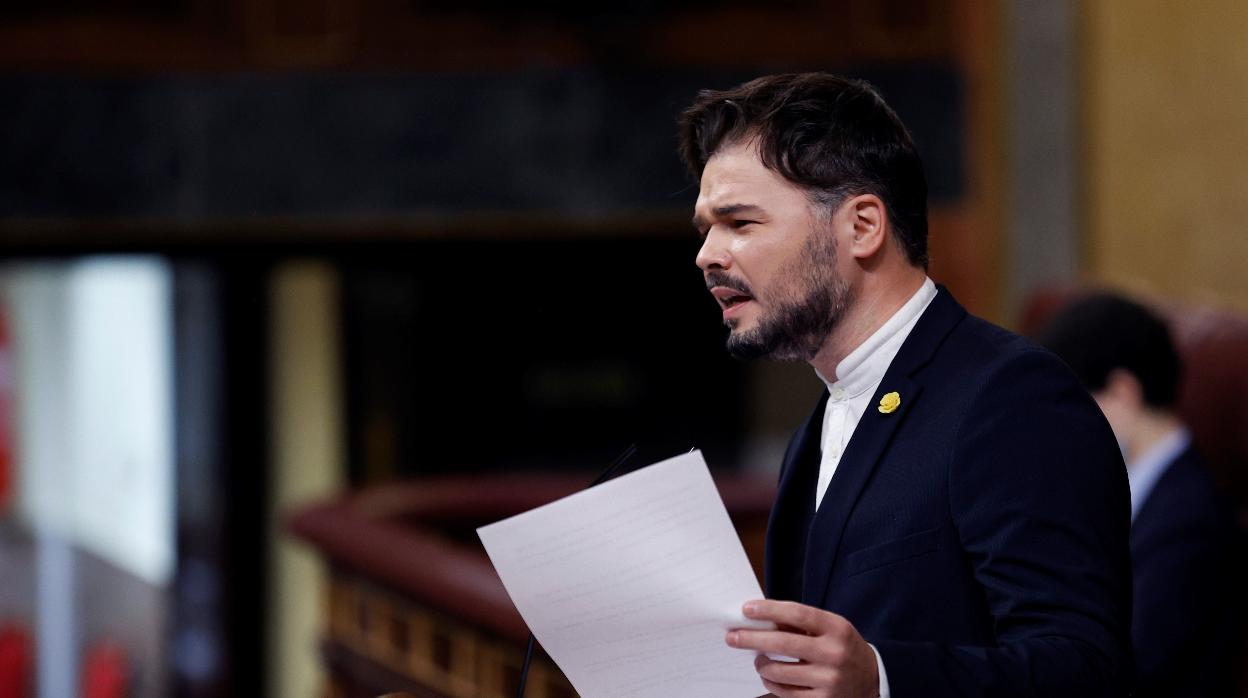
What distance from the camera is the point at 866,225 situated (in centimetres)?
146

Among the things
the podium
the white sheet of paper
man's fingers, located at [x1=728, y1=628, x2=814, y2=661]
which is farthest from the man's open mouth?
the podium

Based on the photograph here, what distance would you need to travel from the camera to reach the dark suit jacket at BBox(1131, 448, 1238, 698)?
231 centimetres

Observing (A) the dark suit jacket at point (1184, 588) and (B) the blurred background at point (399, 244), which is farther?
(B) the blurred background at point (399, 244)

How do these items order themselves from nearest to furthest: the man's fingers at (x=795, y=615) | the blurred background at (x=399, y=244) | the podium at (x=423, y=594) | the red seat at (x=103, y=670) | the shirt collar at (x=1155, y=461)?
the man's fingers at (x=795, y=615)
the shirt collar at (x=1155, y=461)
the podium at (x=423, y=594)
the blurred background at (x=399, y=244)
the red seat at (x=103, y=670)

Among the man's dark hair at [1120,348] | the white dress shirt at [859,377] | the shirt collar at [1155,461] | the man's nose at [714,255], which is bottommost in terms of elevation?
the shirt collar at [1155,461]

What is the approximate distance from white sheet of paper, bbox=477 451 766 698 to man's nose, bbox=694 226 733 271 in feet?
0.84

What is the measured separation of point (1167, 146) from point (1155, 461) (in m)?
2.30

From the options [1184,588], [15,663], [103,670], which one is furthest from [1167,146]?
[15,663]

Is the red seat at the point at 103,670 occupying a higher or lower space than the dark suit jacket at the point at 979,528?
lower

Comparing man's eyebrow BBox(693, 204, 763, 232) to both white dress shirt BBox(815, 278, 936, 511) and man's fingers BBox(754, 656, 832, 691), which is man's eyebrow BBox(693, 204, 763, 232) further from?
man's fingers BBox(754, 656, 832, 691)

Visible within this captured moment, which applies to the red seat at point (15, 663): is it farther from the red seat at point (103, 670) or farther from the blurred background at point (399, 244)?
the red seat at point (103, 670)

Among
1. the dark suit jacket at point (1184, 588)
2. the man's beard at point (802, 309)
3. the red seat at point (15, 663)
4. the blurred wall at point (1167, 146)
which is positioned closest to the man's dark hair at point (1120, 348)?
the dark suit jacket at point (1184, 588)

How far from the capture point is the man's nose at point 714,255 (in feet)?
4.79

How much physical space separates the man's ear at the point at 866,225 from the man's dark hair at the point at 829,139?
0.01 meters
